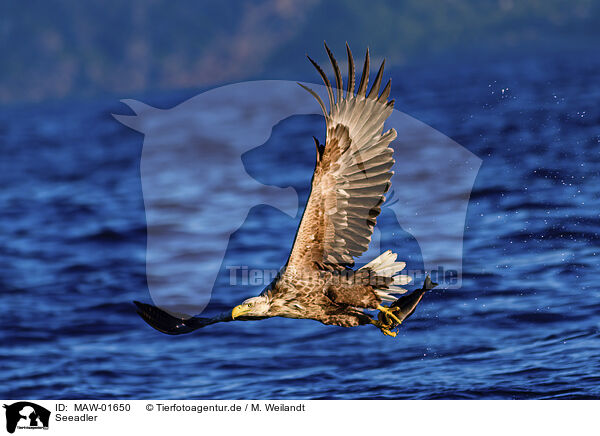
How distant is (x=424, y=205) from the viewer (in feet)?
55.7

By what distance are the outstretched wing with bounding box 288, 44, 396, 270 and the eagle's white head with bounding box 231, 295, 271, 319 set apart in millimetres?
369

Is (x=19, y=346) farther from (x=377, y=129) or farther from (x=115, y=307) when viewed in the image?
(x=377, y=129)

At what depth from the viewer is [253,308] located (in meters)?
6.02

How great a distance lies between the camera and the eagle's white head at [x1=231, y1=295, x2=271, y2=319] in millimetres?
5934

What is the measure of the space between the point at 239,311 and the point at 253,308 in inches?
5.4

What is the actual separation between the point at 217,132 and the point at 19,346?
2025 centimetres
